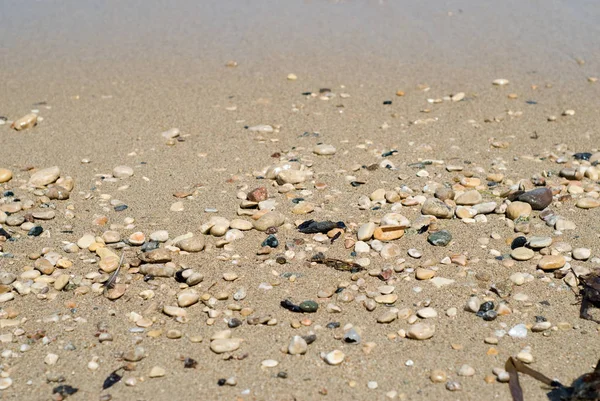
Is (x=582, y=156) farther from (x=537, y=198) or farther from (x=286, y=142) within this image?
(x=286, y=142)

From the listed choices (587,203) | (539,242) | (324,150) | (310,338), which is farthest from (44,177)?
(587,203)

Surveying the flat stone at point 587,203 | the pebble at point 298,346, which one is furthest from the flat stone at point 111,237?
the flat stone at point 587,203

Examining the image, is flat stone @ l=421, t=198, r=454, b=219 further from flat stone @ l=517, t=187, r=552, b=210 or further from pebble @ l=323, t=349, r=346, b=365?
pebble @ l=323, t=349, r=346, b=365

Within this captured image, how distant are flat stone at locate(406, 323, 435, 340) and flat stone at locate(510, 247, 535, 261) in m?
0.76

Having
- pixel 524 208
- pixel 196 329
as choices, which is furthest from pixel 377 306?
pixel 524 208

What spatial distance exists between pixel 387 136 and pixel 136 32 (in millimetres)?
3430

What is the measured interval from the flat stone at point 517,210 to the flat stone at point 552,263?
1.59 feet

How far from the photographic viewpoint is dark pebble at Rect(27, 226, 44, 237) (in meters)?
3.89

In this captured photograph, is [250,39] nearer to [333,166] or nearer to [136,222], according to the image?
[333,166]

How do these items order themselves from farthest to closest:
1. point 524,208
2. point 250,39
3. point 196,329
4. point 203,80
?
point 250,39 → point 203,80 → point 524,208 → point 196,329

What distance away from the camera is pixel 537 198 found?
407 centimetres

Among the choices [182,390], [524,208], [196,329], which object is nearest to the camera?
[182,390]

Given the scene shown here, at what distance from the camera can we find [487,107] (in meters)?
5.68

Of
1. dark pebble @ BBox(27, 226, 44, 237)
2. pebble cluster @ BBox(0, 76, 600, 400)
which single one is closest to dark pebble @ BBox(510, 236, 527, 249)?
pebble cluster @ BBox(0, 76, 600, 400)
